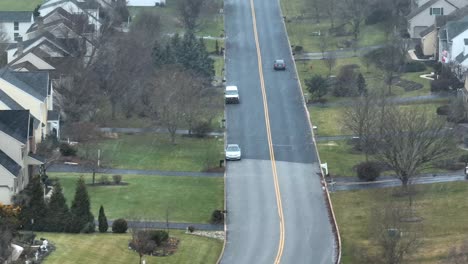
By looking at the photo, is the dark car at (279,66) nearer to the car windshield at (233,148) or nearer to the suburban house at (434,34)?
the suburban house at (434,34)

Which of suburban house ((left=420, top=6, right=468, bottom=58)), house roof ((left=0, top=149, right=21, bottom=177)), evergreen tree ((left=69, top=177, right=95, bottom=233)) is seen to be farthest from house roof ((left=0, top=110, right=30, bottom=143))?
suburban house ((left=420, top=6, right=468, bottom=58))

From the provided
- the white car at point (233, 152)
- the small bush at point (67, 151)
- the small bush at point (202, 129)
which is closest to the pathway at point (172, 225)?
the white car at point (233, 152)

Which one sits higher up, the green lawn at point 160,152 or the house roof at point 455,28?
the house roof at point 455,28

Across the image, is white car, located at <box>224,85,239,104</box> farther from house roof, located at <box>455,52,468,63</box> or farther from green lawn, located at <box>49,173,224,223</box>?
green lawn, located at <box>49,173,224,223</box>

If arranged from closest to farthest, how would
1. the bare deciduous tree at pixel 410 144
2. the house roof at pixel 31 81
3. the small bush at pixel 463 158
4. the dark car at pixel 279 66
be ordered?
the bare deciduous tree at pixel 410 144
the small bush at pixel 463 158
the house roof at pixel 31 81
the dark car at pixel 279 66

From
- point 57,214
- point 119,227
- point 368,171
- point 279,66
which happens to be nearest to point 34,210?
point 57,214

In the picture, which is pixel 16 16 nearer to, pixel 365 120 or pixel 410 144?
pixel 365 120
